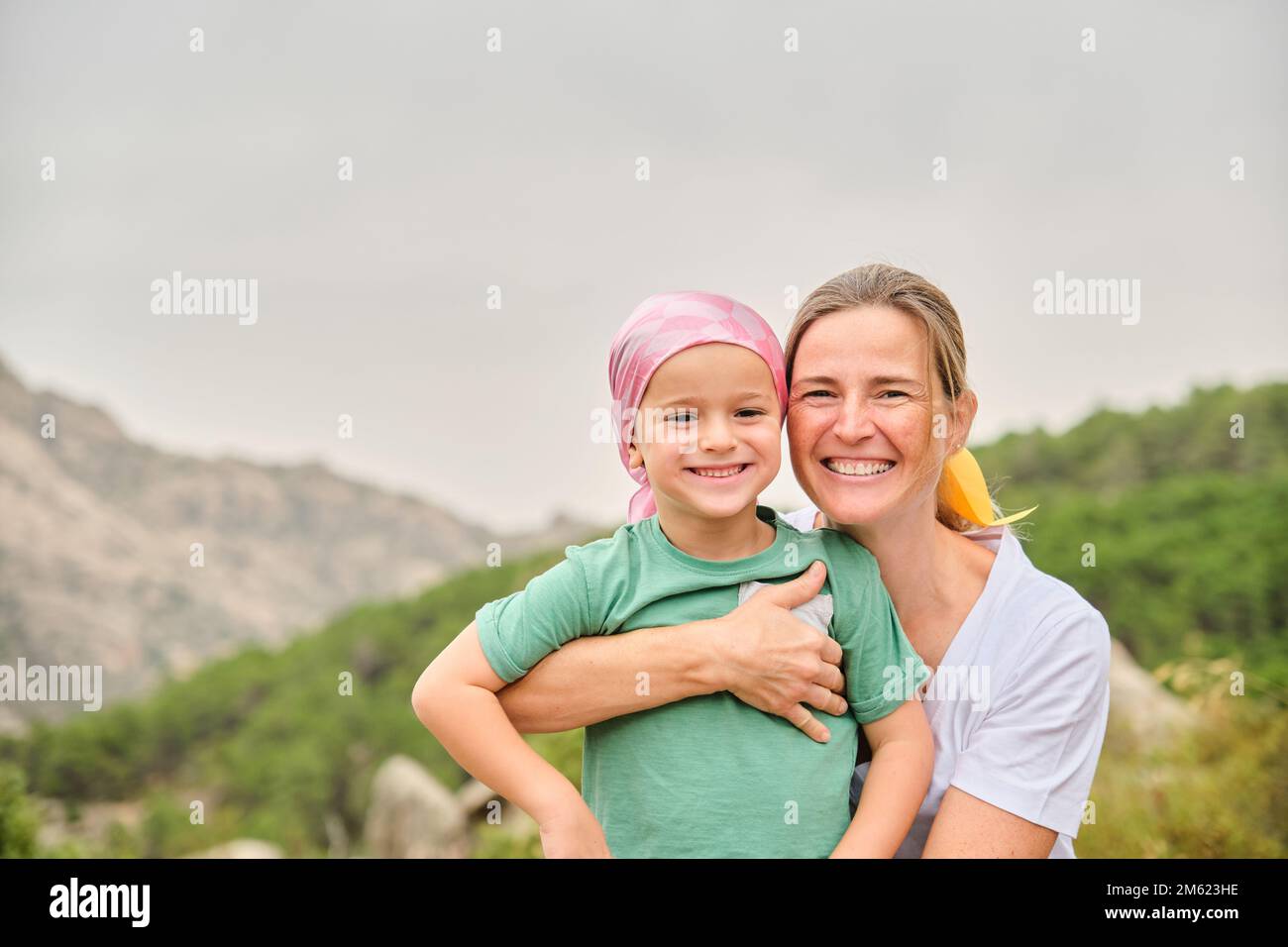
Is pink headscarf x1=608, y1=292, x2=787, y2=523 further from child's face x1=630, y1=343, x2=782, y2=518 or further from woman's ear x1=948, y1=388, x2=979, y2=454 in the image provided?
woman's ear x1=948, y1=388, x2=979, y2=454

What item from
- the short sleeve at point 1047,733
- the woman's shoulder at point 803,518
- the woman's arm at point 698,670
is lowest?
the short sleeve at point 1047,733

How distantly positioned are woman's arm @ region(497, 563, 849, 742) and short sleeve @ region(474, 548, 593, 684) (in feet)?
0.15

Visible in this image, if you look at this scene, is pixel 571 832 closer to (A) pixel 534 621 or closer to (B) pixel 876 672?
(A) pixel 534 621

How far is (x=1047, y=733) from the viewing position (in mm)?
2438

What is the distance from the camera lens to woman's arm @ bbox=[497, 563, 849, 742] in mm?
2236

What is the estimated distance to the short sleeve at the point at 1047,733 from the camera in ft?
7.88

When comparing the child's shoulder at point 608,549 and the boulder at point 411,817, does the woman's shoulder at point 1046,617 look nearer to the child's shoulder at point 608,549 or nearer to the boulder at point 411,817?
the child's shoulder at point 608,549

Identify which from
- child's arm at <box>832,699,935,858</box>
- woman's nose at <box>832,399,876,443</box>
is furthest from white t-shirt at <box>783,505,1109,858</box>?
woman's nose at <box>832,399,876,443</box>

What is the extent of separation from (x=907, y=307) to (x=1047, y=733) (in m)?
0.97

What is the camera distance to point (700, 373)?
2.22m

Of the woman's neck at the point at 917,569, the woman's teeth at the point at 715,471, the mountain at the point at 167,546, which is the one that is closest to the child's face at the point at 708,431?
the woman's teeth at the point at 715,471

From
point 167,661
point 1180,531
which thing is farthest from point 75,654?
point 1180,531

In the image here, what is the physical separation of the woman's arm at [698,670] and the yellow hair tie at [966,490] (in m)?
0.69

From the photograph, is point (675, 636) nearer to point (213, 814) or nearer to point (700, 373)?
point (700, 373)
